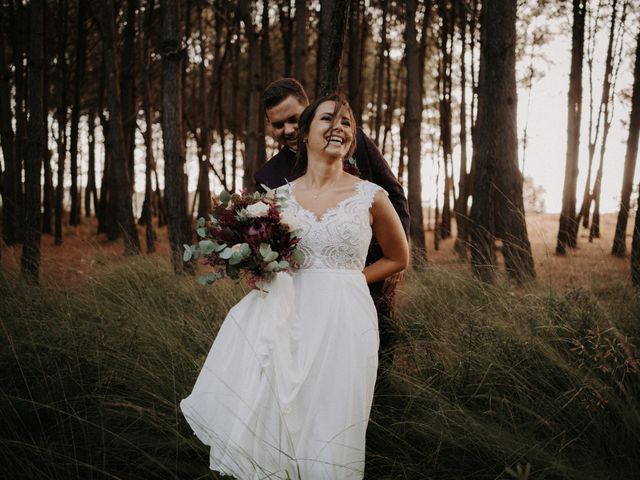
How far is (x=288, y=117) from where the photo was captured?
11.9 ft

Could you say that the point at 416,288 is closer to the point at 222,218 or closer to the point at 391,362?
the point at 391,362

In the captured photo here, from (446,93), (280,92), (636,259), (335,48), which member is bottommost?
(636,259)

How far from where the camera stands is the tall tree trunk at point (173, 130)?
7.54m

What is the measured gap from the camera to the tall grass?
2428 mm

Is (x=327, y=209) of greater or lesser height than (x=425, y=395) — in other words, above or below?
above

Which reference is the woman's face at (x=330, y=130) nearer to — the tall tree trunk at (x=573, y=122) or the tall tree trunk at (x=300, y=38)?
the tall tree trunk at (x=300, y=38)

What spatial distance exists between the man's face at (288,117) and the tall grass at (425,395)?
5.54 ft

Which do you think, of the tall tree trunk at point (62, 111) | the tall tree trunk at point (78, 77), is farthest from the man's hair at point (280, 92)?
the tall tree trunk at point (62, 111)

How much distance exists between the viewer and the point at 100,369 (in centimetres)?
371

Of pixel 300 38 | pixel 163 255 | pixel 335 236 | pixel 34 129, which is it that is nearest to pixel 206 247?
pixel 335 236

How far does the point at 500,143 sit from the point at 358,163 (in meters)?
4.32

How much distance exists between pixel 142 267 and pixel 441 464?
5694 millimetres

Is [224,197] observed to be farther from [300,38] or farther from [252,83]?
[300,38]

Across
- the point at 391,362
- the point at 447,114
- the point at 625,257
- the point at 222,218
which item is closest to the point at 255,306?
the point at 222,218
